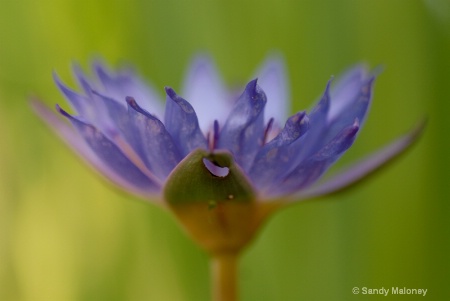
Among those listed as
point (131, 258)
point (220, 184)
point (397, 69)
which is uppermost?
point (397, 69)

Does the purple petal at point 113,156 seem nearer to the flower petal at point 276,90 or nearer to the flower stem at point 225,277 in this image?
the flower stem at point 225,277

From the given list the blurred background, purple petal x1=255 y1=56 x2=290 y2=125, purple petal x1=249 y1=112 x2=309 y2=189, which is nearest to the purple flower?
purple petal x1=249 y1=112 x2=309 y2=189

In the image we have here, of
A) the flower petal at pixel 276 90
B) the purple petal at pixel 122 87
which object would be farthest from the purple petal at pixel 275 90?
the purple petal at pixel 122 87

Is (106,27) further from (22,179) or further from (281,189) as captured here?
(281,189)

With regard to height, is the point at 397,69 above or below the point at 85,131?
above

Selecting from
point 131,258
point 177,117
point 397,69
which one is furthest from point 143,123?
point 397,69
